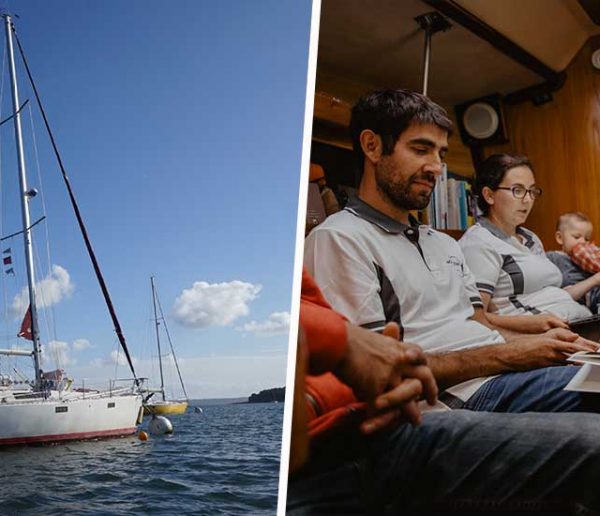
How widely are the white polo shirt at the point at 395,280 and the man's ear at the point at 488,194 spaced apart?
206mm

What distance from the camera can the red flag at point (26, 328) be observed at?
6.63 feet

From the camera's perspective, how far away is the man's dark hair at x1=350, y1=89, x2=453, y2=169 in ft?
4.65

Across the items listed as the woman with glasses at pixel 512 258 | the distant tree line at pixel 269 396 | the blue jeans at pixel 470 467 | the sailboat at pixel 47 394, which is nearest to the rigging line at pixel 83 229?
the sailboat at pixel 47 394

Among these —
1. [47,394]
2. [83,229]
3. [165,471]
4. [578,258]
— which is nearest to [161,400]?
[165,471]

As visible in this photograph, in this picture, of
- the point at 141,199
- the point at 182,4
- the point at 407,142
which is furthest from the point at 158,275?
the point at 407,142

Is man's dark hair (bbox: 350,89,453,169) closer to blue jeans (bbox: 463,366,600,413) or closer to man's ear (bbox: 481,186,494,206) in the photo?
man's ear (bbox: 481,186,494,206)

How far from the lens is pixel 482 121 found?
5.30 ft

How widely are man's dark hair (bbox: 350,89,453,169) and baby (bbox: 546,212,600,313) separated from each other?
408mm

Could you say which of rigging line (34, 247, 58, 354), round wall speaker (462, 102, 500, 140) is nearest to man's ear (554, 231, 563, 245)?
round wall speaker (462, 102, 500, 140)

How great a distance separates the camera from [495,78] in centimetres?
165

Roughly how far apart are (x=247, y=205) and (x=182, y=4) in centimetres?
64

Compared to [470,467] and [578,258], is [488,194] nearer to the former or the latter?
[578,258]

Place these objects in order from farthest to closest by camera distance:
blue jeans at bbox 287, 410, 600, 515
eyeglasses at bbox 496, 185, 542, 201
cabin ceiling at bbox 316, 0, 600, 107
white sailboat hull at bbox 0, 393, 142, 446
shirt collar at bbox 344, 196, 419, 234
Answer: white sailboat hull at bbox 0, 393, 142, 446 < eyeglasses at bbox 496, 185, 542, 201 < cabin ceiling at bbox 316, 0, 600, 107 < shirt collar at bbox 344, 196, 419, 234 < blue jeans at bbox 287, 410, 600, 515

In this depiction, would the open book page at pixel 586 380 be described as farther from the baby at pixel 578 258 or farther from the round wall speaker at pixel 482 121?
the round wall speaker at pixel 482 121
